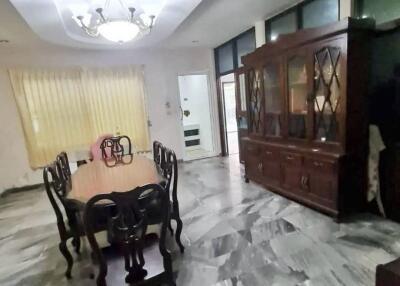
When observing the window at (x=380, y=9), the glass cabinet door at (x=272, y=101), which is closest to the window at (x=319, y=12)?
the window at (x=380, y=9)

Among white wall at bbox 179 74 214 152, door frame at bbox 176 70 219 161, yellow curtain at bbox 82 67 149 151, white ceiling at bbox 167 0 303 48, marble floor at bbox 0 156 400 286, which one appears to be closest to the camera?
marble floor at bbox 0 156 400 286

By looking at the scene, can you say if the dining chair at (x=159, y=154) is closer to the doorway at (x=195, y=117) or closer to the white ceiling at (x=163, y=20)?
the white ceiling at (x=163, y=20)

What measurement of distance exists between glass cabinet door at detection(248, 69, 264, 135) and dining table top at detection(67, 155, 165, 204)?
5.64 feet

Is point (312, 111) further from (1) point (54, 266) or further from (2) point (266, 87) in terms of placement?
(1) point (54, 266)

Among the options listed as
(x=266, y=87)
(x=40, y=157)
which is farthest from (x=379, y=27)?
(x=40, y=157)

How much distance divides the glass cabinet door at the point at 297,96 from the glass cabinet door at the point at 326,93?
17 centimetres

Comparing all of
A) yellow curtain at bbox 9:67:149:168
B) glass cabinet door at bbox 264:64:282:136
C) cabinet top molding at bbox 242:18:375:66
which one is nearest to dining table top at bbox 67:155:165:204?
glass cabinet door at bbox 264:64:282:136

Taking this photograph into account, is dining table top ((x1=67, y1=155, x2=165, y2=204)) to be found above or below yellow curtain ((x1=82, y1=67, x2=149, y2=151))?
below

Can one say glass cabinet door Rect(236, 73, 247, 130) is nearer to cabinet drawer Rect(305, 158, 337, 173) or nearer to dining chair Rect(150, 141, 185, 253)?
cabinet drawer Rect(305, 158, 337, 173)

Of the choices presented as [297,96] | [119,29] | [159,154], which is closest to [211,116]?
[297,96]

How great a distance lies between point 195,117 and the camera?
286 inches

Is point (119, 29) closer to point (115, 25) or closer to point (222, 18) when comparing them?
point (115, 25)

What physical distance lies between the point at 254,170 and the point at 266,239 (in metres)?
1.54

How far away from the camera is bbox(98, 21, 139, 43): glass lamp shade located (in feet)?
8.34
